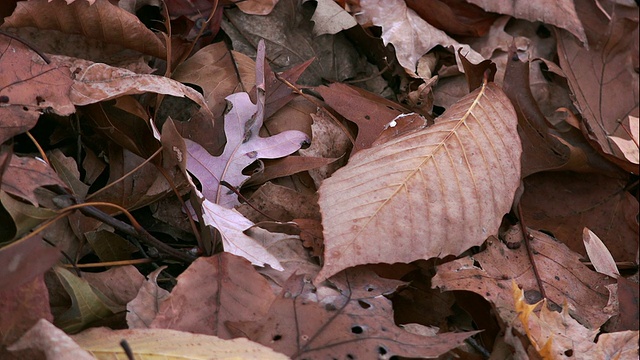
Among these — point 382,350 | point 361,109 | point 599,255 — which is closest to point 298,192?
point 361,109

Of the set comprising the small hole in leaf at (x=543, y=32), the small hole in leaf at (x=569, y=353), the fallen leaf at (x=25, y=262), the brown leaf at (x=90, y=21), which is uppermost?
the brown leaf at (x=90, y=21)

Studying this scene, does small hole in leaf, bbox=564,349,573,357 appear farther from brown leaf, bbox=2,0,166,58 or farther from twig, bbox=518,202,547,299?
brown leaf, bbox=2,0,166,58

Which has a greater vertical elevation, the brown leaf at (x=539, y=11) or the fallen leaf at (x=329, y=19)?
the fallen leaf at (x=329, y=19)

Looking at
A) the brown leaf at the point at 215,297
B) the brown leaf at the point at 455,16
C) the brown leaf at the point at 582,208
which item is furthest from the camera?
the brown leaf at the point at 455,16

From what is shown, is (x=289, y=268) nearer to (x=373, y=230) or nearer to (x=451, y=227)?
(x=373, y=230)

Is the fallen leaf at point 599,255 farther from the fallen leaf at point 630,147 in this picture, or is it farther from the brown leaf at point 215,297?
the brown leaf at point 215,297

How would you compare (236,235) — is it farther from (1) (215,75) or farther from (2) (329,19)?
(2) (329,19)

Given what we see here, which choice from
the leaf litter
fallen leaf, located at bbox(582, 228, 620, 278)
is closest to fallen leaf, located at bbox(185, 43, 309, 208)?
the leaf litter

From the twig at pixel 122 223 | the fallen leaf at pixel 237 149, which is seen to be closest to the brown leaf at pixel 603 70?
the fallen leaf at pixel 237 149
